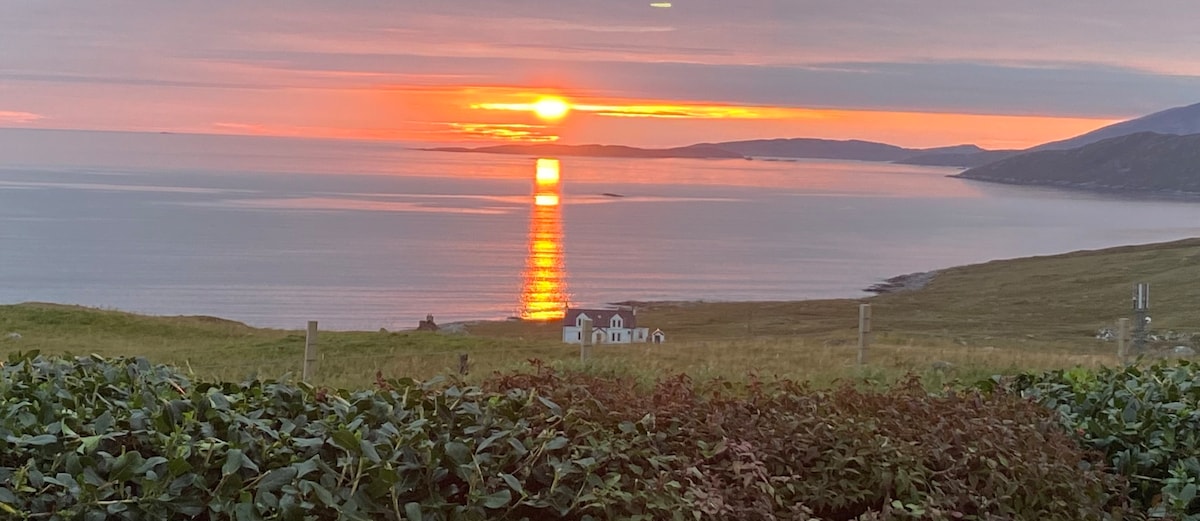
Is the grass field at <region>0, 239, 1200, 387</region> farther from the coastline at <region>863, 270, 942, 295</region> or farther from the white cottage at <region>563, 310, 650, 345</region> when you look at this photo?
the white cottage at <region>563, 310, 650, 345</region>

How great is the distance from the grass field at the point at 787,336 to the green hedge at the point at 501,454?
1.23 m

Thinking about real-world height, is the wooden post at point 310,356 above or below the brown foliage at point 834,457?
below

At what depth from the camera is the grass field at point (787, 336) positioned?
41.4ft

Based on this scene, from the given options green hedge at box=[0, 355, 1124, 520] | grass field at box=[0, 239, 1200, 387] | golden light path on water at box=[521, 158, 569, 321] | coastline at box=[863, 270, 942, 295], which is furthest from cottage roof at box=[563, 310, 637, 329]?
green hedge at box=[0, 355, 1124, 520]

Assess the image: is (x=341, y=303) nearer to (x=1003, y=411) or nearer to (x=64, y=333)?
(x=64, y=333)

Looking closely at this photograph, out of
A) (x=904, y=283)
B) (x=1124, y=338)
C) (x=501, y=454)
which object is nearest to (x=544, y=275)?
(x=904, y=283)

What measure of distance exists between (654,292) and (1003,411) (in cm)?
9066

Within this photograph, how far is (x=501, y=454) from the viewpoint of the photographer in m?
3.63

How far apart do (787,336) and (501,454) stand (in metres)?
41.3

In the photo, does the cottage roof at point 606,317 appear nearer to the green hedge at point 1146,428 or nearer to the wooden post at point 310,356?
the wooden post at point 310,356

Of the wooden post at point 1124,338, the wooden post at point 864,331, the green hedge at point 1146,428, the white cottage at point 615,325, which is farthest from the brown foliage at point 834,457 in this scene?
the white cottage at point 615,325

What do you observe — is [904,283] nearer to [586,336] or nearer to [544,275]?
[544,275]

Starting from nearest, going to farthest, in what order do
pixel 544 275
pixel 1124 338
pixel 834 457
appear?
pixel 834 457, pixel 1124 338, pixel 544 275

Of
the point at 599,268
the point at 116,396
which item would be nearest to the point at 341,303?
the point at 599,268
